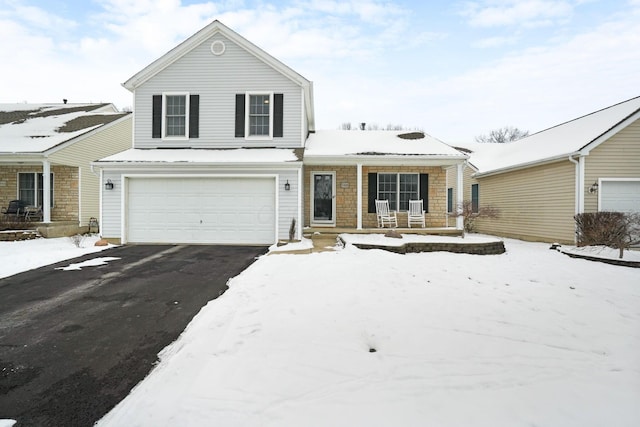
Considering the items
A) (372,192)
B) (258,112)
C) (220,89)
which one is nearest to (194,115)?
(220,89)

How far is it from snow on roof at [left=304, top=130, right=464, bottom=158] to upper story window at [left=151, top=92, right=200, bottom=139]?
4.12 metres

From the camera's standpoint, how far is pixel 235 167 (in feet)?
30.8

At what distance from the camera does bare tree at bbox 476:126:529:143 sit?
3888 centimetres

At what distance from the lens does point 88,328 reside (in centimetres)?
351

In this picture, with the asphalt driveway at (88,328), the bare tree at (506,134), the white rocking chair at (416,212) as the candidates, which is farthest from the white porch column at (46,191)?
the bare tree at (506,134)

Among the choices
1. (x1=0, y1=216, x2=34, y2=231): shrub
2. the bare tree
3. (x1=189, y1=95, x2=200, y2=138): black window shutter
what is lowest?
(x1=0, y1=216, x2=34, y2=231): shrub

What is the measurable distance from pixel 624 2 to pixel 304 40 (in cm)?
1024

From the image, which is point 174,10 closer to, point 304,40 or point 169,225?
point 304,40

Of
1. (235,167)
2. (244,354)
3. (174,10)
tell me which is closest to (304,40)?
(174,10)

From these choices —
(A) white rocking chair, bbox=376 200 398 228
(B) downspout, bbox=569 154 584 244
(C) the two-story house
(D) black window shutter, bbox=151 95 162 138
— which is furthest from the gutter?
(D) black window shutter, bbox=151 95 162 138

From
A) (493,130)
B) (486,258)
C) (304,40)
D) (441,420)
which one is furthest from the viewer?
(493,130)

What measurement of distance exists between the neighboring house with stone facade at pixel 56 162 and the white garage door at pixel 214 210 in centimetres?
513

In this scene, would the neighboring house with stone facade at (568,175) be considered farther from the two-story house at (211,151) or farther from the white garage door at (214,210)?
the white garage door at (214,210)

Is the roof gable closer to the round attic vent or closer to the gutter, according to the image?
the round attic vent
